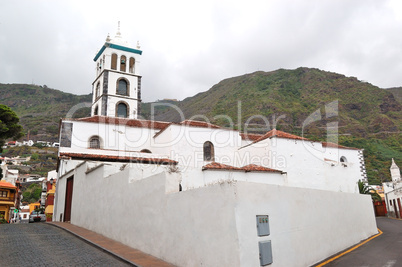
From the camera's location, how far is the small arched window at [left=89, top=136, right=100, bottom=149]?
22.9 metres

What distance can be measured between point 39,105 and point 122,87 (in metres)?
129

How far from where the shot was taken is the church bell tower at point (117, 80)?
29.9 m

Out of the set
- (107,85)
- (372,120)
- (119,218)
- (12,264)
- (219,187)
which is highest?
(372,120)

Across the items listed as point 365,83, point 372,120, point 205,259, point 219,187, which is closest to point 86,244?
point 205,259

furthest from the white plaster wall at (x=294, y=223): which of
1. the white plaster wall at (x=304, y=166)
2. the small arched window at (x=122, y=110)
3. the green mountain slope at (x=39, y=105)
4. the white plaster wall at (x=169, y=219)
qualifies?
the green mountain slope at (x=39, y=105)

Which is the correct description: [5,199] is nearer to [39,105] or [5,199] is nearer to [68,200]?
[68,200]

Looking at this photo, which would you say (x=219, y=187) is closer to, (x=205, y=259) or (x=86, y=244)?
(x=205, y=259)

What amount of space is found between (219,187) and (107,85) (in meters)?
26.3

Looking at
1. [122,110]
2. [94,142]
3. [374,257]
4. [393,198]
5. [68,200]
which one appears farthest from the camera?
[393,198]

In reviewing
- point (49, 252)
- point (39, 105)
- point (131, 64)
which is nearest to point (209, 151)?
point (131, 64)

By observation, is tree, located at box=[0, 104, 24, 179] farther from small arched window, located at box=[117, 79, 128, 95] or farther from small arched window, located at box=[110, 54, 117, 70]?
small arched window, located at box=[110, 54, 117, 70]

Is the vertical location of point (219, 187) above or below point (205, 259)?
A: above

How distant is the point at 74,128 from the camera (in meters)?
22.4

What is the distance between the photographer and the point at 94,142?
23109 mm
